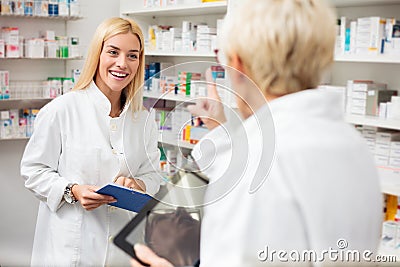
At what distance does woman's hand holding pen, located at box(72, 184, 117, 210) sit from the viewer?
5.90 ft

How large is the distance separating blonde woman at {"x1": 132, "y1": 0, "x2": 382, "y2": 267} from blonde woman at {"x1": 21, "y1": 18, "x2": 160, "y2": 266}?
1020 millimetres

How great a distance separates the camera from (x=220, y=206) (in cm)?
84

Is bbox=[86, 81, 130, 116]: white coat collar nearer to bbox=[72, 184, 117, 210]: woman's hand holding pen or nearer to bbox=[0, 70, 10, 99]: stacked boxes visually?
bbox=[72, 184, 117, 210]: woman's hand holding pen

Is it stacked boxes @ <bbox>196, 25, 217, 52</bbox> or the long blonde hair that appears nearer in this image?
the long blonde hair

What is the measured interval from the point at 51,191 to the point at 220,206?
121 cm

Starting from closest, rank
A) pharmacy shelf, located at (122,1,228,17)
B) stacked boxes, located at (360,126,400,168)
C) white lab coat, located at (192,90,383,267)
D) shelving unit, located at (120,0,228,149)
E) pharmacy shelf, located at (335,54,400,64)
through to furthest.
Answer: white lab coat, located at (192,90,383,267), pharmacy shelf, located at (335,54,400,64), stacked boxes, located at (360,126,400,168), pharmacy shelf, located at (122,1,228,17), shelving unit, located at (120,0,228,149)

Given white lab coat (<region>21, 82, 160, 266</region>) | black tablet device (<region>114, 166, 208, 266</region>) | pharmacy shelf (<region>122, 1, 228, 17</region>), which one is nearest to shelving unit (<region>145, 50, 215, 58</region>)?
pharmacy shelf (<region>122, 1, 228, 17</region>)

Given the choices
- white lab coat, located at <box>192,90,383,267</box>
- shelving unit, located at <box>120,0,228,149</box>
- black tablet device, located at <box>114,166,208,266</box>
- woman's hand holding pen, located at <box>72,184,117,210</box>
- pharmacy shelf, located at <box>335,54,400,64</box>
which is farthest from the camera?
shelving unit, located at <box>120,0,228,149</box>

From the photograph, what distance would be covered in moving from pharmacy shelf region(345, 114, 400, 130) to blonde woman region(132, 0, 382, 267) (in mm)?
1727

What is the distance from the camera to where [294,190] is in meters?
0.80

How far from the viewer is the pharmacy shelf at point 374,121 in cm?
254

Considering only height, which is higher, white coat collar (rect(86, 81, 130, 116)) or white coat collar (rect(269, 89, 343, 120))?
white coat collar (rect(269, 89, 343, 120))

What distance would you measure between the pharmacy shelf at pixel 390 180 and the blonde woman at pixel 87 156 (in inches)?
51.8

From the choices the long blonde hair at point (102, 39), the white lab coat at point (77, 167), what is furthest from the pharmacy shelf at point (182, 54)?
the white lab coat at point (77, 167)
